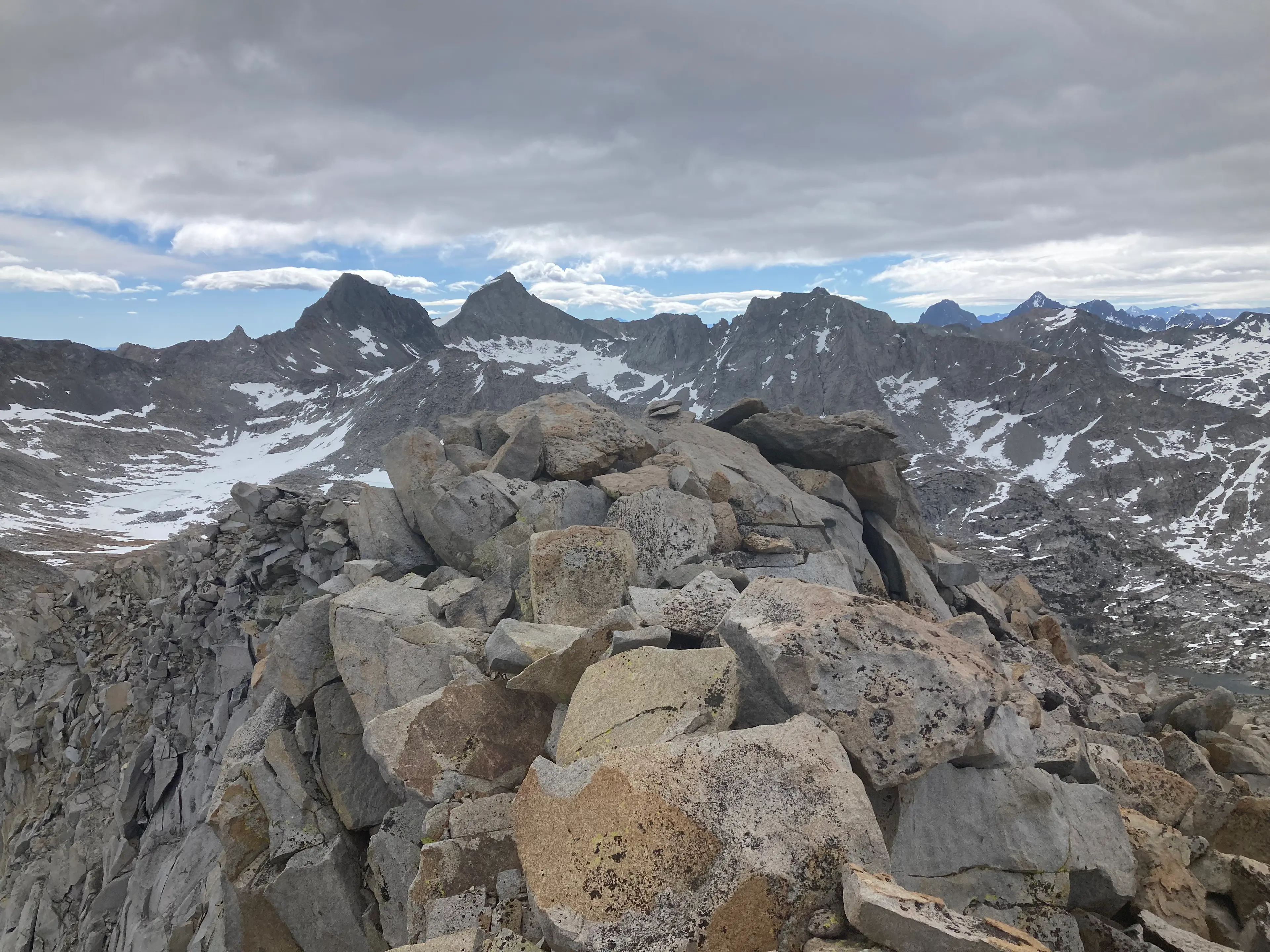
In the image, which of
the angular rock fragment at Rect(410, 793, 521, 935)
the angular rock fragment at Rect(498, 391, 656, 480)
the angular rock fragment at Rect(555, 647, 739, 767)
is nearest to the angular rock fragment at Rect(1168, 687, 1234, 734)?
the angular rock fragment at Rect(498, 391, 656, 480)

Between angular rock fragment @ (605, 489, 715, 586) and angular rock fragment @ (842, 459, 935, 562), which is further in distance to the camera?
angular rock fragment @ (842, 459, 935, 562)

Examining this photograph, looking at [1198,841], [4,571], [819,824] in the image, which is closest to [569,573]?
[819,824]

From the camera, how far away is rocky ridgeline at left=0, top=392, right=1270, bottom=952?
6.45 metres

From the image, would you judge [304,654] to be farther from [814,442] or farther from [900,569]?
[900,569]

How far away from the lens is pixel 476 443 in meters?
21.9

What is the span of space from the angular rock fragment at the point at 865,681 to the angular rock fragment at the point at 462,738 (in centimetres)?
305

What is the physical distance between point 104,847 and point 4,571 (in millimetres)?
84126

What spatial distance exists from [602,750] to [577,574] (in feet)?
15.4

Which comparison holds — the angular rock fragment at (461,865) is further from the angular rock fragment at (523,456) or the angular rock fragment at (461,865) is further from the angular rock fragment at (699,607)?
the angular rock fragment at (523,456)

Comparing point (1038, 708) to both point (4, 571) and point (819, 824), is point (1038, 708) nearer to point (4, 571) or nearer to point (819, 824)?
point (819, 824)

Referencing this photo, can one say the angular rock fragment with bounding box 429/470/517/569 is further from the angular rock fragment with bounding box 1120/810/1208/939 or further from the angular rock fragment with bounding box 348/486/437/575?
the angular rock fragment with bounding box 1120/810/1208/939

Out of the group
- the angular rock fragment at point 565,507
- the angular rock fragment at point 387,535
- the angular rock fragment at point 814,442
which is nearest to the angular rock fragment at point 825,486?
the angular rock fragment at point 814,442

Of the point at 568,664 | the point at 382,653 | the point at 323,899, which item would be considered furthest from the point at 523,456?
the point at 323,899

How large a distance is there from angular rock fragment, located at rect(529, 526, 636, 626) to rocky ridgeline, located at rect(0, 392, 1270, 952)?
54 millimetres
